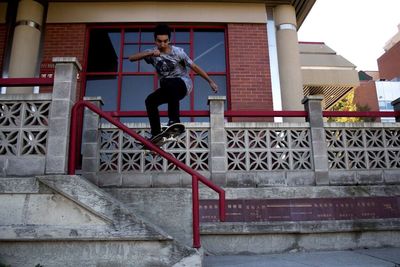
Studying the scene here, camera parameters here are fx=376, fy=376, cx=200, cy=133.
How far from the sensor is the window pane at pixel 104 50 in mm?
9031

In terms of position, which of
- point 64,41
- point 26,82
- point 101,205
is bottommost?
point 101,205

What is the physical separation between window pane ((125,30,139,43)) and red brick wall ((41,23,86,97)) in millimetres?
1018

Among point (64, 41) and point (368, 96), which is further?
point (368, 96)

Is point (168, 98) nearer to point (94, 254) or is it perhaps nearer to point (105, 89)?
point (94, 254)

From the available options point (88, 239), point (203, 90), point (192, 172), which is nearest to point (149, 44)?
point (203, 90)

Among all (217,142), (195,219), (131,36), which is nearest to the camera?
(195,219)

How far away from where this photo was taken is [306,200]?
5.55 metres

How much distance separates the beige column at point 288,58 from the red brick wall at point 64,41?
4.75m

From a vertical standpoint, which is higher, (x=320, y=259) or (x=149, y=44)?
(x=149, y=44)

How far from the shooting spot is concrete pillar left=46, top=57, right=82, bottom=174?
441cm

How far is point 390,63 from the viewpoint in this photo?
47.4 metres

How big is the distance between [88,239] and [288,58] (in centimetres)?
682

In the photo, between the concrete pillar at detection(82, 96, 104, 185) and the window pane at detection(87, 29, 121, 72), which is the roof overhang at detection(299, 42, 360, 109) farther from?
the concrete pillar at detection(82, 96, 104, 185)

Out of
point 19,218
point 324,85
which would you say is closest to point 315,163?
point 19,218
